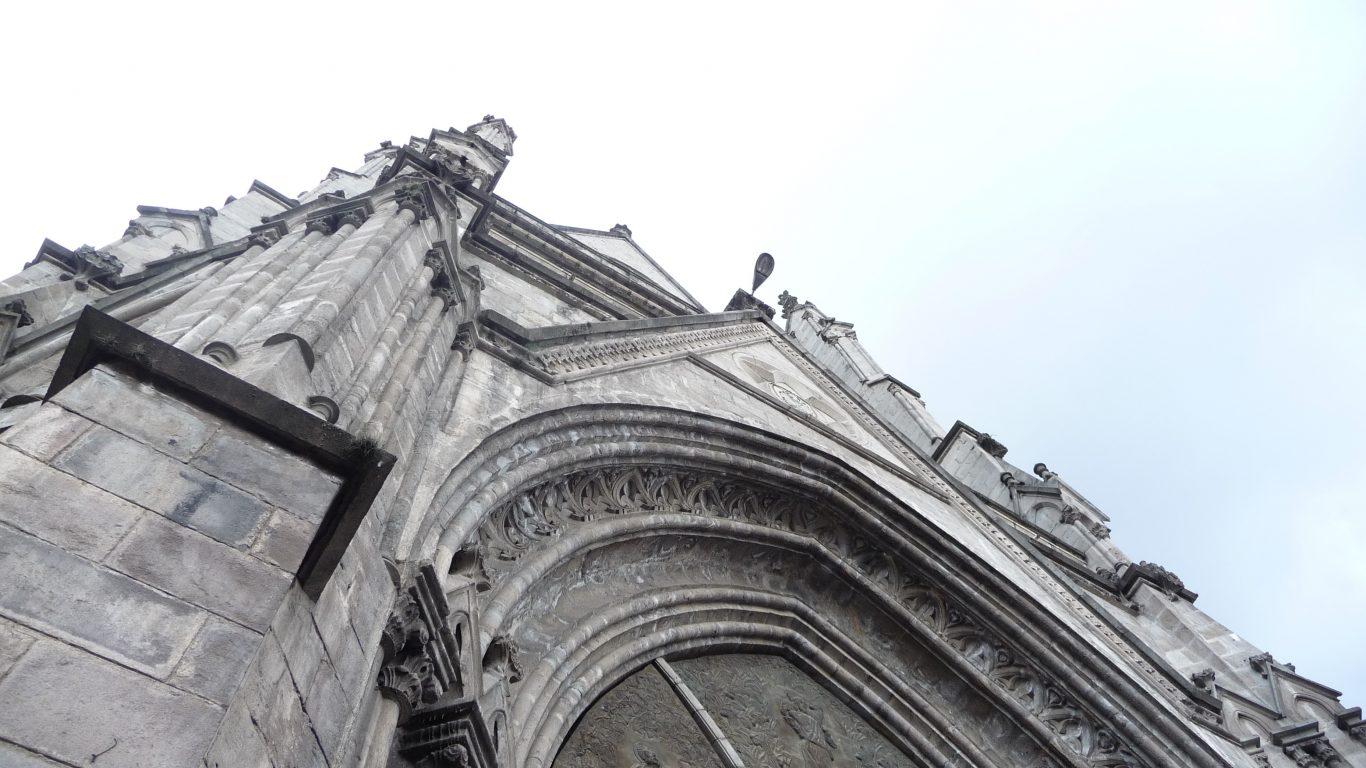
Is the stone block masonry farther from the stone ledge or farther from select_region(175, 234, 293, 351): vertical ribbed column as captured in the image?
select_region(175, 234, 293, 351): vertical ribbed column

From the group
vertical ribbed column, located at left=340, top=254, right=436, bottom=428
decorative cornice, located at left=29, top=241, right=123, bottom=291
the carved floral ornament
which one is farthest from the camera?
decorative cornice, located at left=29, top=241, right=123, bottom=291

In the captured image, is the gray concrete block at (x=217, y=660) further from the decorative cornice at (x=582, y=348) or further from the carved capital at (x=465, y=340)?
the decorative cornice at (x=582, y=348)

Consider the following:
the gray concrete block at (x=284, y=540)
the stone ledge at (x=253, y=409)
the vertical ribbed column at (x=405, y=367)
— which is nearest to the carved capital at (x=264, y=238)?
the vertical ribbed column at (x=405, y=367)

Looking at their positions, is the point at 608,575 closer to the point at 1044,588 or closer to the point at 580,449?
the point at 580,449

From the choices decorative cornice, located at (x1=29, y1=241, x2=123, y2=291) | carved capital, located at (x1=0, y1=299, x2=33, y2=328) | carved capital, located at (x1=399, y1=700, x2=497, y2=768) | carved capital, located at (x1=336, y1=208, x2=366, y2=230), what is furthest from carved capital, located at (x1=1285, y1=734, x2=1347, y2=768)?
decorative cornice, located at (x1=29, y1=241, x2=123, y2=291)

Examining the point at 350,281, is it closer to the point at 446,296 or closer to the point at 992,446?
the point at 446,296

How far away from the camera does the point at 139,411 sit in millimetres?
2977

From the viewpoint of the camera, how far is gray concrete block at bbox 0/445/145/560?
2496 mm

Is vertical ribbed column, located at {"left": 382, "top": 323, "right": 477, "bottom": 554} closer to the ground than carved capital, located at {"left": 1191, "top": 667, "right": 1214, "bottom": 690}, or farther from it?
closer to the ground

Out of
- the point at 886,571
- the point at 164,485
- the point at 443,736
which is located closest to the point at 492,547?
the point at 443,736

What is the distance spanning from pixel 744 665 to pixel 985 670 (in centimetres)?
251

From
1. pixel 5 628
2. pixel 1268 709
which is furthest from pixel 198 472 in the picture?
pixel 1268 709

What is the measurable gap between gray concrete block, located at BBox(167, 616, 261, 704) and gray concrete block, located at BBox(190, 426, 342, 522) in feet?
1.60

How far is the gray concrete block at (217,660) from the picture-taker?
240 cm
